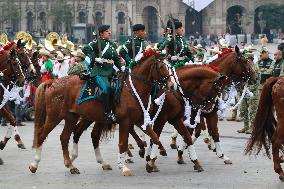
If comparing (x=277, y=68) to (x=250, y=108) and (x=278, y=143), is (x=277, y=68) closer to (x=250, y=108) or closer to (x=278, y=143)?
(x=250, y=108)

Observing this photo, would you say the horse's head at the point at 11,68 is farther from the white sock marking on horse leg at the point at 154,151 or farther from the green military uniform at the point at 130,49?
the white sock marking on horse leg at the point at 154,151

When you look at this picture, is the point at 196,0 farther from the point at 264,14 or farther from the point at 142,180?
the point at 142,180

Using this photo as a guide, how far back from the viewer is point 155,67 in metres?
14.3

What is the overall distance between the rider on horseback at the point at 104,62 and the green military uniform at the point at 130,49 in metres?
0.66

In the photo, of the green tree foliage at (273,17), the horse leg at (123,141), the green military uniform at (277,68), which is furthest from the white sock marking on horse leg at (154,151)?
the green tree foliage at (273,17)

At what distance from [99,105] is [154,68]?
41.3 inches

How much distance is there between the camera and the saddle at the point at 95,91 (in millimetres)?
14375

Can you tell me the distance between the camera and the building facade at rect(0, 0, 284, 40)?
311 ft

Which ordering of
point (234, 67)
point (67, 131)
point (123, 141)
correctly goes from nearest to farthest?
point (123, 141) → point (67, 131) → point (234, 67)

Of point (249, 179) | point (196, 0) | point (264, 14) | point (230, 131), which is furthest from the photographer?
point (264, 14)

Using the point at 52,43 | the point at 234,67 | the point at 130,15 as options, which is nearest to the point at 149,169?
the point at 234,67

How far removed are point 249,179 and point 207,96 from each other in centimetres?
186

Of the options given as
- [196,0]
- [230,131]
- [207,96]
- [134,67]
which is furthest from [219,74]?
[196,0]

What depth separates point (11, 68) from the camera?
16172 mm
